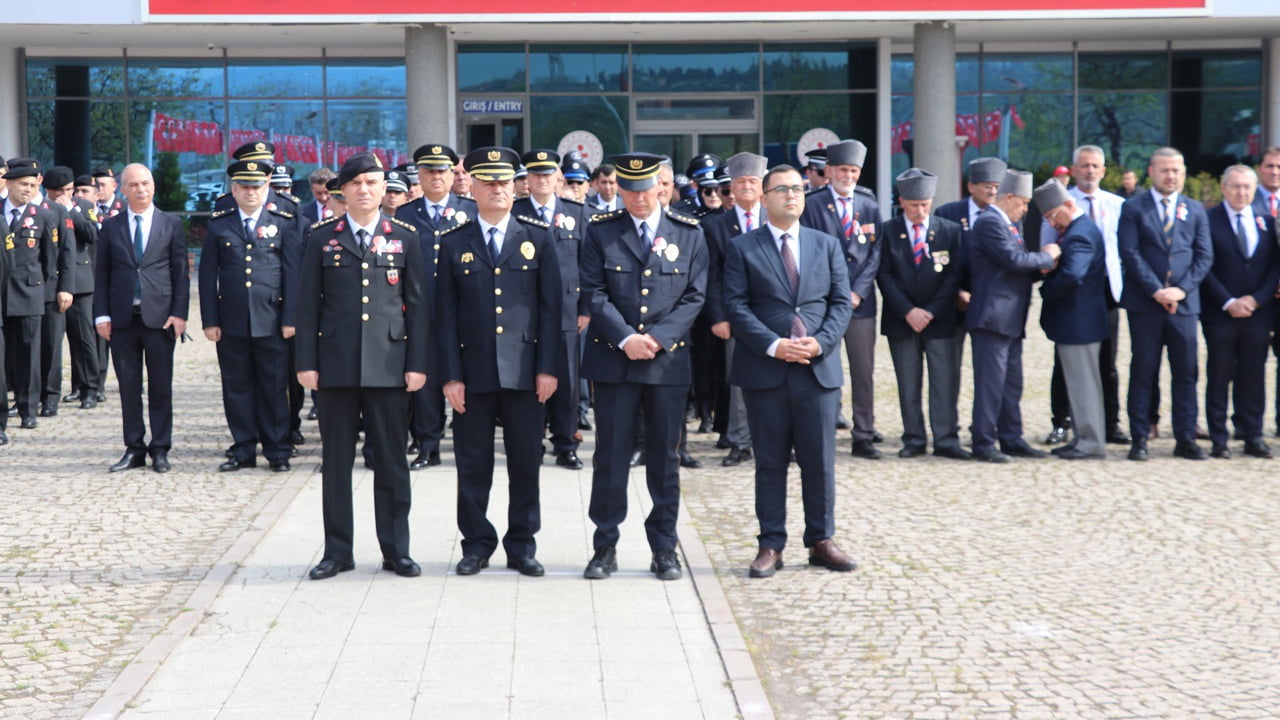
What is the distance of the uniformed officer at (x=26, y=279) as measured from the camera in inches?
502

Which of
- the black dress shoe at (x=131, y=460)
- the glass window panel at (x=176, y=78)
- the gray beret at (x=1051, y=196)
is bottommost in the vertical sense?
the black dress shoe at (x=131, y=460)

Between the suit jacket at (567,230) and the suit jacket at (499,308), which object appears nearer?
the suit jacket at (499,308)

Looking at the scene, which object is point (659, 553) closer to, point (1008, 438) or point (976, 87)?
point (1008, 438)

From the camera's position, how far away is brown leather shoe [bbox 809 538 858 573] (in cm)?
760

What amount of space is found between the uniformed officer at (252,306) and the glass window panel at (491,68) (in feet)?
58.4

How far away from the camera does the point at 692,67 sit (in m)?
28.3

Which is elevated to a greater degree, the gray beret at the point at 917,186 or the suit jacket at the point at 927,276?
the gray beret at the point at 917,186

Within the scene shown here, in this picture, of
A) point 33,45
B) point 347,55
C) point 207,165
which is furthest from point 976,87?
point 33,45

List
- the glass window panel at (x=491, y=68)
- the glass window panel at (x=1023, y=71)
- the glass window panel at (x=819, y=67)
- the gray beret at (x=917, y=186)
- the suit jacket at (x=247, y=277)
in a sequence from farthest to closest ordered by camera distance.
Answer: the glass window panel at (x=1023, y=71), the glass window panel at (x=819, y=67), the glass window panel at (x=491, y=68), the gray beret at (x=917, y=186), the suit jacket at (x=247, y=277)

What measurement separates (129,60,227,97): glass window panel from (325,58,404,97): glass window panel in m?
2.12

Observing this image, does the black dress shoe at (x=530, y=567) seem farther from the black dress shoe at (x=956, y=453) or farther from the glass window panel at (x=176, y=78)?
the glass window panel at (x=176, y=78)

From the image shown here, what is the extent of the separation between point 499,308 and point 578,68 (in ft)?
70.4

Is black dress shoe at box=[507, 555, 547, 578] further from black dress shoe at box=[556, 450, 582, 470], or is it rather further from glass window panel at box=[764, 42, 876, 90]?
glass window panel at box=[764, 42, 876, 90]

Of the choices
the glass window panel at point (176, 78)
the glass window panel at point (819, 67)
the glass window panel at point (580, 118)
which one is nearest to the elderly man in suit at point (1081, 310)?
the glass window panel at point (580, 118)
